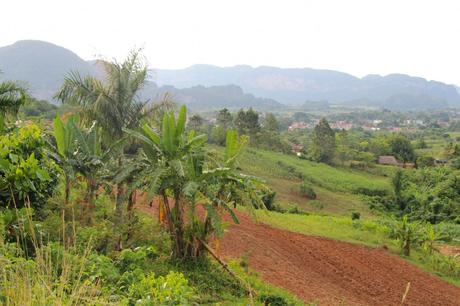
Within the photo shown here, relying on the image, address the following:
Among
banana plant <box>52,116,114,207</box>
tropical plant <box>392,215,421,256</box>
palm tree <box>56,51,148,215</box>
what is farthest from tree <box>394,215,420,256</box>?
banana plant <box>52,116,114,207</box>

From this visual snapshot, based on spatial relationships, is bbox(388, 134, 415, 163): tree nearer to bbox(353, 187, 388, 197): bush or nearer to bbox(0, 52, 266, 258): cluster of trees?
bbox(353, 187, 388, 197): bush

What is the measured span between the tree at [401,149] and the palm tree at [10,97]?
5053cm

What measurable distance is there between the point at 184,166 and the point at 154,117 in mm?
3390

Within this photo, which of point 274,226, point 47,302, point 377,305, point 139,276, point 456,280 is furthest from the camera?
point 274,226

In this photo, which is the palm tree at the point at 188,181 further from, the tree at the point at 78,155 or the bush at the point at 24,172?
the bush at the point at 24,172

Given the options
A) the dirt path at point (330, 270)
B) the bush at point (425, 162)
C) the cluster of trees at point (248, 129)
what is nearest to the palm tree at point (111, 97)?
the dirt path at point (330, 270)

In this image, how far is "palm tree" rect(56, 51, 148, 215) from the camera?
991 centimetres

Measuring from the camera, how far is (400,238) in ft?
47.3

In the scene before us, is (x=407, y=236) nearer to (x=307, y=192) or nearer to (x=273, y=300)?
A: (x=273, y=300)

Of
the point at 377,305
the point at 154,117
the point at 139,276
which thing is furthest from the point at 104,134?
the point at 377,305

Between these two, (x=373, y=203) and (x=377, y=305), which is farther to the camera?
(x=373, y=203)

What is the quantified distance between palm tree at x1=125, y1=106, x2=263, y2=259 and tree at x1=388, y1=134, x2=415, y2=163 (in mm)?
51358

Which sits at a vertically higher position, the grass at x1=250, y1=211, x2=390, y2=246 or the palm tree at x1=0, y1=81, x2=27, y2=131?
the palm tree at x1=0, y1=81, x2=27, y2=131

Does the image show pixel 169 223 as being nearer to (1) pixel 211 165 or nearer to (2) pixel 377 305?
(1) pixel 211 165
